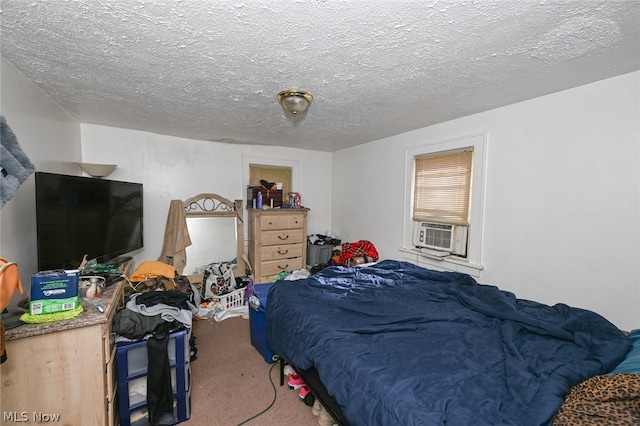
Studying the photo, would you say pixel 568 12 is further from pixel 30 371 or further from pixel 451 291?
pixel 30 371

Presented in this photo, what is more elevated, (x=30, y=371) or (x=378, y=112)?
(x=378, y=112)

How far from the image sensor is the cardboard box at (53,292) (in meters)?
1.21

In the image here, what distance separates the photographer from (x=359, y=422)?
3.46 feet

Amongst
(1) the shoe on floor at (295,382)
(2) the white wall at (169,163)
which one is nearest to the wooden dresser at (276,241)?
(2) the white wall at (169,163)

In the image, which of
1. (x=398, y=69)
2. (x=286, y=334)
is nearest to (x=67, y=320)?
(x=286, y=334)

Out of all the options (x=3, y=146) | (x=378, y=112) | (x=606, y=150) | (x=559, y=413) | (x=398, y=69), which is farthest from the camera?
(x=378, y=112)

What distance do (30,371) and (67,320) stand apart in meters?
0.25

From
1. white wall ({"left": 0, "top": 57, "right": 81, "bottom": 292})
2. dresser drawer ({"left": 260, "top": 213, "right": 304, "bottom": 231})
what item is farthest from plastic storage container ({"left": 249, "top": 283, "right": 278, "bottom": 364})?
white wall ({"left": 0, "top": 57, "right": 81, "bottom": 292})

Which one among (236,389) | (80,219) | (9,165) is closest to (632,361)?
(236,389)

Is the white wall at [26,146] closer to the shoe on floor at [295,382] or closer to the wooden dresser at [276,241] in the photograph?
the shoe on floor at [295,382]

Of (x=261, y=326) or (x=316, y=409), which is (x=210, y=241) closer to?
(x=261, y=326)

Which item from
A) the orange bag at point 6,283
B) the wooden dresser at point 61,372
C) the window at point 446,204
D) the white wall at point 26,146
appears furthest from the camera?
the window at point 446,204

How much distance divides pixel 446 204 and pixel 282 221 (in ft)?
6.80

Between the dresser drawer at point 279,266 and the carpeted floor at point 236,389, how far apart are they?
1015mm
